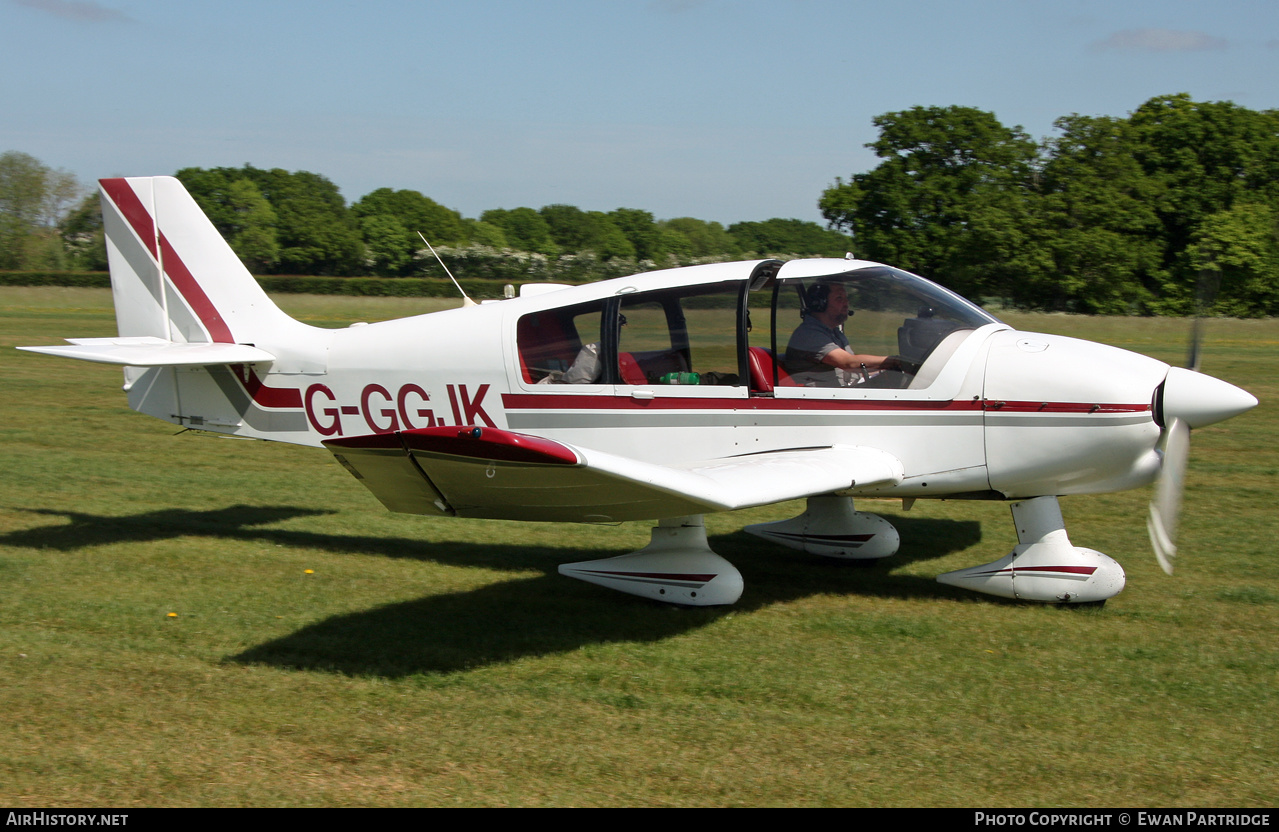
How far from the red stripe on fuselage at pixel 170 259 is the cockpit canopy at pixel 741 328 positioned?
2886mm

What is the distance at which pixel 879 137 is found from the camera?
156 feet

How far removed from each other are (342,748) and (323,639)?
1492mm

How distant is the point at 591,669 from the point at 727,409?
73.5 inches

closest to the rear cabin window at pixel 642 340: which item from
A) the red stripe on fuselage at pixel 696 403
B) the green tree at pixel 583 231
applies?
the red stripe on fuselage at pixel 696 403

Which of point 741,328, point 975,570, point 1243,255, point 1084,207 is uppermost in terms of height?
point 1084,207

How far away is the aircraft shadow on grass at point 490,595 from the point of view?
217 inches

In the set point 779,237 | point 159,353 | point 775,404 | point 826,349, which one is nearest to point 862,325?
point 826,349

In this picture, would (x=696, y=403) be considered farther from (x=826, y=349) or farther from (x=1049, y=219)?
(x=1049, y=219)

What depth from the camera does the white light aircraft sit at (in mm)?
5184

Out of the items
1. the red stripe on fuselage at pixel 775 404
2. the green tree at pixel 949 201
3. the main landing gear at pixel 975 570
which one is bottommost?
the main landing gear at pixel 975 570

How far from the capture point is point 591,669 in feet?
17.1

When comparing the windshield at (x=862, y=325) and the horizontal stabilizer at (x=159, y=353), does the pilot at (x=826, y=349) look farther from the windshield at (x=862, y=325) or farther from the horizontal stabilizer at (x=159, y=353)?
the horizontal stabilizer at (x=159, y=353)

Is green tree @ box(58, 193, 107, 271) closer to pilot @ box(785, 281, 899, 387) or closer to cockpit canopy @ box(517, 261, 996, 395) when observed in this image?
cockpit canopy @ box(517, 261, 996, 395)
